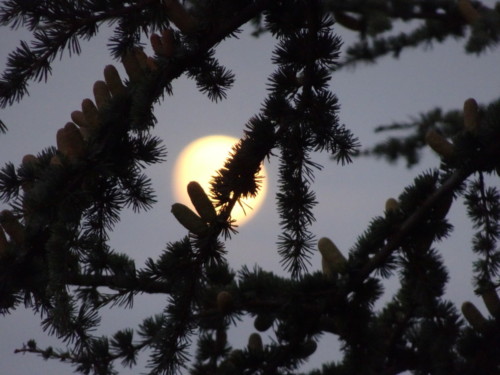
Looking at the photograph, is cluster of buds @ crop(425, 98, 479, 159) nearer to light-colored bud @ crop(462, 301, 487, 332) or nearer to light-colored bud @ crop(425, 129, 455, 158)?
light-colored bud @ crop(425, 129, 455, 158)

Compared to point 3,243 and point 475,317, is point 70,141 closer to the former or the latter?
point 3,243

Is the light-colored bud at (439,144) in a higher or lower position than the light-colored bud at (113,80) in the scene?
lower

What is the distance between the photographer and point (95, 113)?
202cm

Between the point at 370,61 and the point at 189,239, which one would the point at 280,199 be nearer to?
the point at 189,239

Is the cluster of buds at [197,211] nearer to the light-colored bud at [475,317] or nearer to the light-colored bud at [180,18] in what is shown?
the light-colored bud at [180,18]

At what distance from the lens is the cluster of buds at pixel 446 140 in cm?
196

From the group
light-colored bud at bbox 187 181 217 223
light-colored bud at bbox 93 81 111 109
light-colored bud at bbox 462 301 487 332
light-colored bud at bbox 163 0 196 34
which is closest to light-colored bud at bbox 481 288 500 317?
light-colored bud at bbox 462 301 487 332

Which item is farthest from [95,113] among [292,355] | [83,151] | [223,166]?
[292,355]

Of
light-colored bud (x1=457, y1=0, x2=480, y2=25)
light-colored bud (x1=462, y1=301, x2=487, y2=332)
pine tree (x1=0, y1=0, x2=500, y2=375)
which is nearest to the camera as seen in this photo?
pine tree (x1=0, y1=0, x2=500, y2=375)

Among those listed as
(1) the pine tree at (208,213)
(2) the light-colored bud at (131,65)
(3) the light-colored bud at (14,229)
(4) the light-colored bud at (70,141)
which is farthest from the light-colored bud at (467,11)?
(3) the light-colored bud at (14,229)

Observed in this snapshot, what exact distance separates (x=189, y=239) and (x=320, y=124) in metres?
0.69

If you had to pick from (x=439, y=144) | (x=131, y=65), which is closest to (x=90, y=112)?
(x=131, y=65)

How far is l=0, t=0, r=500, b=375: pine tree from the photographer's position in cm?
179

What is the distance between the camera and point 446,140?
2020 mm
